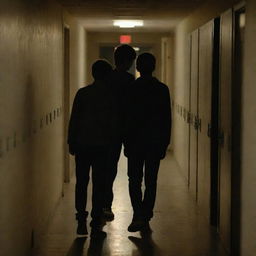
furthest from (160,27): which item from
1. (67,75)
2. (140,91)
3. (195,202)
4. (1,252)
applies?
(1,252)

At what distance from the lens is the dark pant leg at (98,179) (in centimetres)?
560

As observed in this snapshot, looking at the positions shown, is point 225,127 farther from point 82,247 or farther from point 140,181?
point 82,247

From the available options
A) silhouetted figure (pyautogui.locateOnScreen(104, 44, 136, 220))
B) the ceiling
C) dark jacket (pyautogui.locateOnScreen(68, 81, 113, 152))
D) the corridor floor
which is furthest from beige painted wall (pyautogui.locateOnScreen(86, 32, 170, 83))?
dark jacket (pyautogui.locateOnScreen(68, 81, 113, 152))

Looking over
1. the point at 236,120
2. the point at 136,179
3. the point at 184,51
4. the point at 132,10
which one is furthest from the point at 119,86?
the point at 184,51

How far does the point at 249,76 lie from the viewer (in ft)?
14.4

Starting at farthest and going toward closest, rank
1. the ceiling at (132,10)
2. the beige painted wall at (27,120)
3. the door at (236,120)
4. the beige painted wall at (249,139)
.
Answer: the ceiling at (132,10), the door at (236,120), the beige painted wall at (249,139), the beige painted wall at (27,120)

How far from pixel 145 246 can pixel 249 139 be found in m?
1.61

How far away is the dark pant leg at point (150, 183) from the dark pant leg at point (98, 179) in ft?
1.39

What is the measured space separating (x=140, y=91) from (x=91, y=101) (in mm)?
512

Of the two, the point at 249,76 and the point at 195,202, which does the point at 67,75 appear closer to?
the point at 195,202

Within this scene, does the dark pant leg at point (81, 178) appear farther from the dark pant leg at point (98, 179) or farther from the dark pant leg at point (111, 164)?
the dark pant leg at point (111, 164)

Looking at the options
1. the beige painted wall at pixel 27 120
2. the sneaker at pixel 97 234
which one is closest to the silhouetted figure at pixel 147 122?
the sneaker at pixel 97 234

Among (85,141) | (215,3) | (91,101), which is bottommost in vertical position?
(85,141)

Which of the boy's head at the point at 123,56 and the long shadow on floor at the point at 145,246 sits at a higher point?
the boy's head at the point at 123,56
